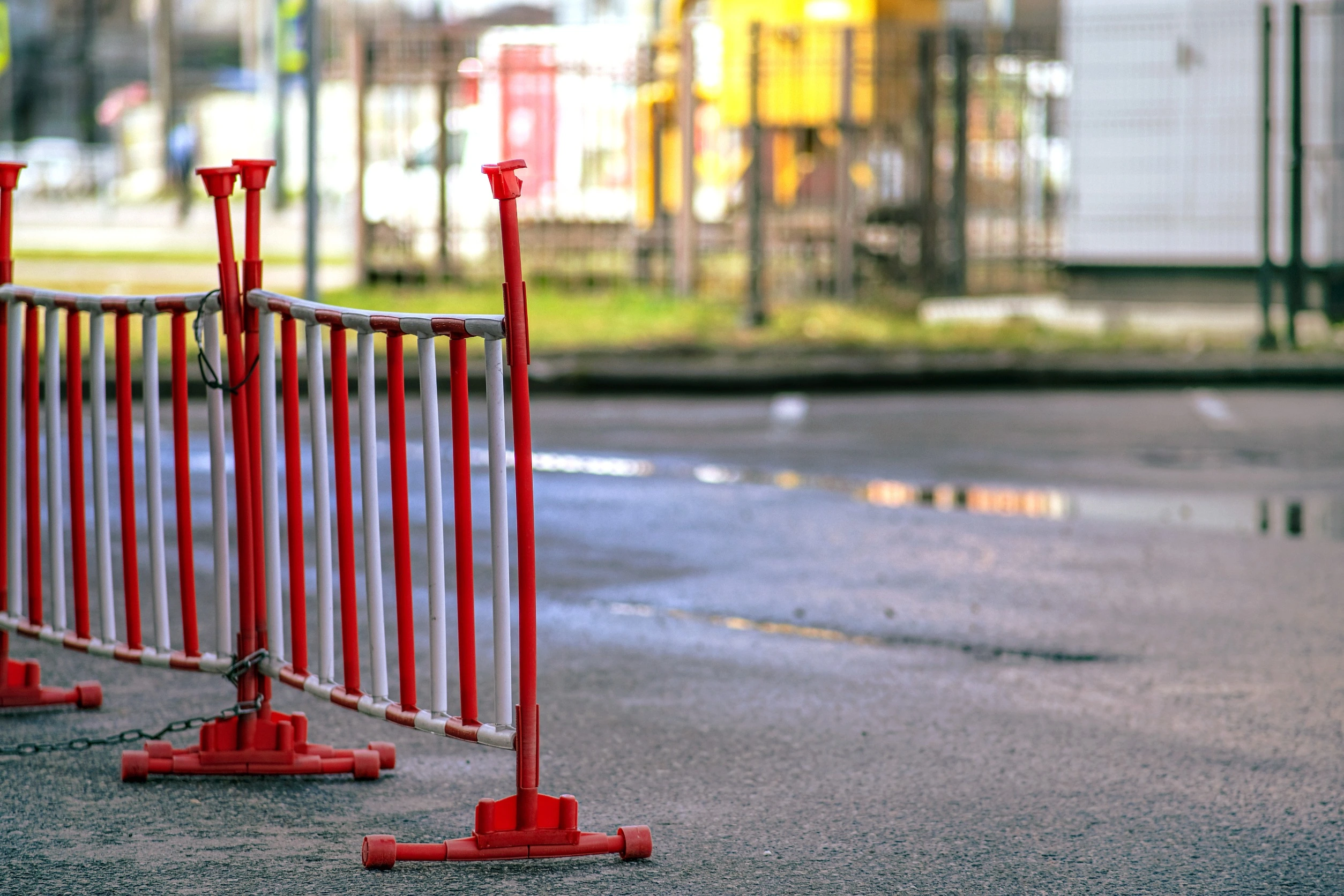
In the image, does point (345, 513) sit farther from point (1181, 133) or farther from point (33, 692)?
point (1181, 133)

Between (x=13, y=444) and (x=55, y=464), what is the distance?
152mm

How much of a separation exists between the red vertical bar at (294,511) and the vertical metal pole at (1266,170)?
12.0m

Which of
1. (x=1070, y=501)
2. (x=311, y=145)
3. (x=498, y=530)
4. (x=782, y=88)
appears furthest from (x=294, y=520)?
(x=782, y=88)

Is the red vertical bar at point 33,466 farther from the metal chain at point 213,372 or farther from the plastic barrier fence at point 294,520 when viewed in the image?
the metal chain at point 213,372

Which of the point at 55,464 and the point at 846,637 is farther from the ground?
the point at 55,464

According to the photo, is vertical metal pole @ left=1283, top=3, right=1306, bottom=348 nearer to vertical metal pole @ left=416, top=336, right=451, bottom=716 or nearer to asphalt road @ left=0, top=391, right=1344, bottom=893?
asphalt road @ left=0, top=391, right=1344, bottom=893

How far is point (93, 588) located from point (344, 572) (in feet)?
10.4

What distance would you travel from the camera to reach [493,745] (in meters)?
4.20

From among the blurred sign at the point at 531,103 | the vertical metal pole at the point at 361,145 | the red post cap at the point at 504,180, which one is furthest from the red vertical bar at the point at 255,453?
the vertical metal pole at the point at 361,145

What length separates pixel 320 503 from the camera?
4.71m

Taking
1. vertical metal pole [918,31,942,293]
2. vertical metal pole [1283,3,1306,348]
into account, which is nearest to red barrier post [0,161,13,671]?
vertical metal pole [1283,3,1306,348]

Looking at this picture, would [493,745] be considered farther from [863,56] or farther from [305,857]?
[863,56]

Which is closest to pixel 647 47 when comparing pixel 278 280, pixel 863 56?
pixel 863 56

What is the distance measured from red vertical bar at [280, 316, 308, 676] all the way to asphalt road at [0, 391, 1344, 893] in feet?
1.23
